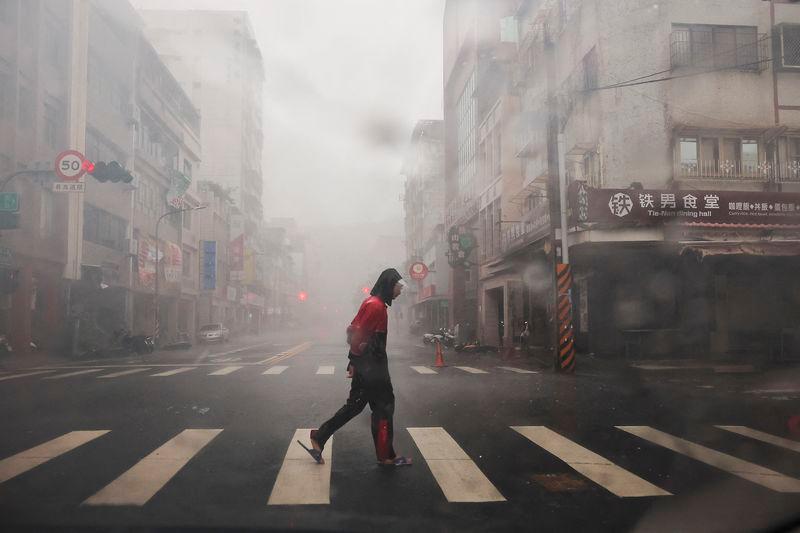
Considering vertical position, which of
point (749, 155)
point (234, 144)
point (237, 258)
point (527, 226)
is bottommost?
point (527, 226)

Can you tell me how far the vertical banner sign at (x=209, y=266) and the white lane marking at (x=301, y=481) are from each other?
131 feet

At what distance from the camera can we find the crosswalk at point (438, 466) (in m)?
3.92

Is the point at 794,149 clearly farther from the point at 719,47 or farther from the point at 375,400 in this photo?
the point at 375,400

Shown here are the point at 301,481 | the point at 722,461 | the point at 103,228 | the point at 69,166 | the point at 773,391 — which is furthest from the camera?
the point at 103,228

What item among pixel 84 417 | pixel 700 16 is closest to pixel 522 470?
pixel 84 417

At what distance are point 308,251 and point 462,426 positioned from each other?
13688cm

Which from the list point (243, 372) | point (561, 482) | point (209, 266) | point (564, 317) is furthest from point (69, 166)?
point (209, 266)

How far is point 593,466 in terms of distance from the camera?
469cm

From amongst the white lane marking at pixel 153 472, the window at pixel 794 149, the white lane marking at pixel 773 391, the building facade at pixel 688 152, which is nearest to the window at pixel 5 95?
the building facade at pixel 688 152

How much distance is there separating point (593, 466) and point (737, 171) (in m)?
13.7

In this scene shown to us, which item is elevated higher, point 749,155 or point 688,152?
point 688,152

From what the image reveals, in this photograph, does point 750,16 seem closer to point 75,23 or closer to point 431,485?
point 431,485

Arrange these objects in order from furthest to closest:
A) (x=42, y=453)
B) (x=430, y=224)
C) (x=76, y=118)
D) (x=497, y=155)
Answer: (x=430, y=224), (x=497, y=155), (x=76, y=118), (x=42, y=453)

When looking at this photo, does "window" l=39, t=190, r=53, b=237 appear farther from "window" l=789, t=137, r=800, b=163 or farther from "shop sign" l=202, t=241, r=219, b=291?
"window" l=789, t=137, r=800, b=163
